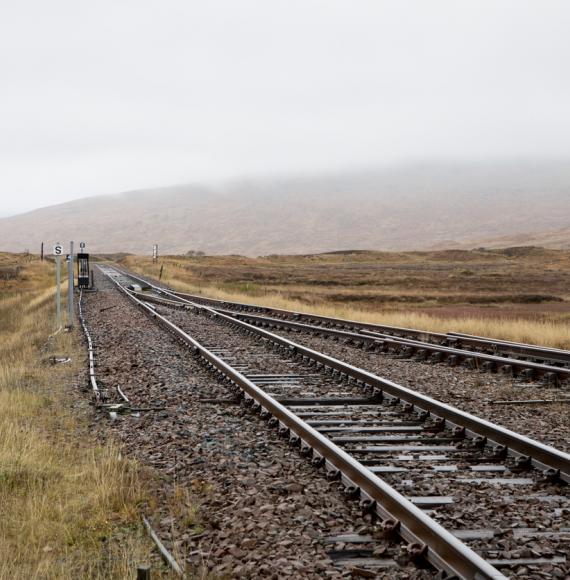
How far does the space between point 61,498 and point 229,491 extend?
1.35 meters

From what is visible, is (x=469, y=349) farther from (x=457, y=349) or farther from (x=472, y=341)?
(x=457, y=349)

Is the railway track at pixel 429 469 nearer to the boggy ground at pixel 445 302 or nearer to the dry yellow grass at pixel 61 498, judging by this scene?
the dry yellow grass at pixel 61 498

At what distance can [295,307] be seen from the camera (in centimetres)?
2861

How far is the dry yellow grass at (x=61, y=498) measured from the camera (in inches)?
179

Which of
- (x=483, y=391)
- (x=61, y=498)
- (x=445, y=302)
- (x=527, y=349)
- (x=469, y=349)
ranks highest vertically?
(x=61, y=498)

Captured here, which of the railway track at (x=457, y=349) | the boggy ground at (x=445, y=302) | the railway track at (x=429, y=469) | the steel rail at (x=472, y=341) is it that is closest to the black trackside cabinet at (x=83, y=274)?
the boggy ground at (x=445, y=302)

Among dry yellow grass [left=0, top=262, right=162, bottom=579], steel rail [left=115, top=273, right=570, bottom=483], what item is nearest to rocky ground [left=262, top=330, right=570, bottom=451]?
steel rail [left=115, top=273, right=570, bottom=483]

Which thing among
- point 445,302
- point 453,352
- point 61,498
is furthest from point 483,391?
point 445,302

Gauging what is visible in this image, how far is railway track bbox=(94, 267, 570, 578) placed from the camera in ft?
14.8

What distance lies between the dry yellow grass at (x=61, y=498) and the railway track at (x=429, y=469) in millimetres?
1637

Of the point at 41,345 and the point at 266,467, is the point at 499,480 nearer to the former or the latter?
the point at 266,467

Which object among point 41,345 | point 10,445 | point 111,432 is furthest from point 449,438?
point 41,345

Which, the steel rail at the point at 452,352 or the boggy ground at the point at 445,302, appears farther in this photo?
the boggy ground at the point at 445,302

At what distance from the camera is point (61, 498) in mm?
5750
